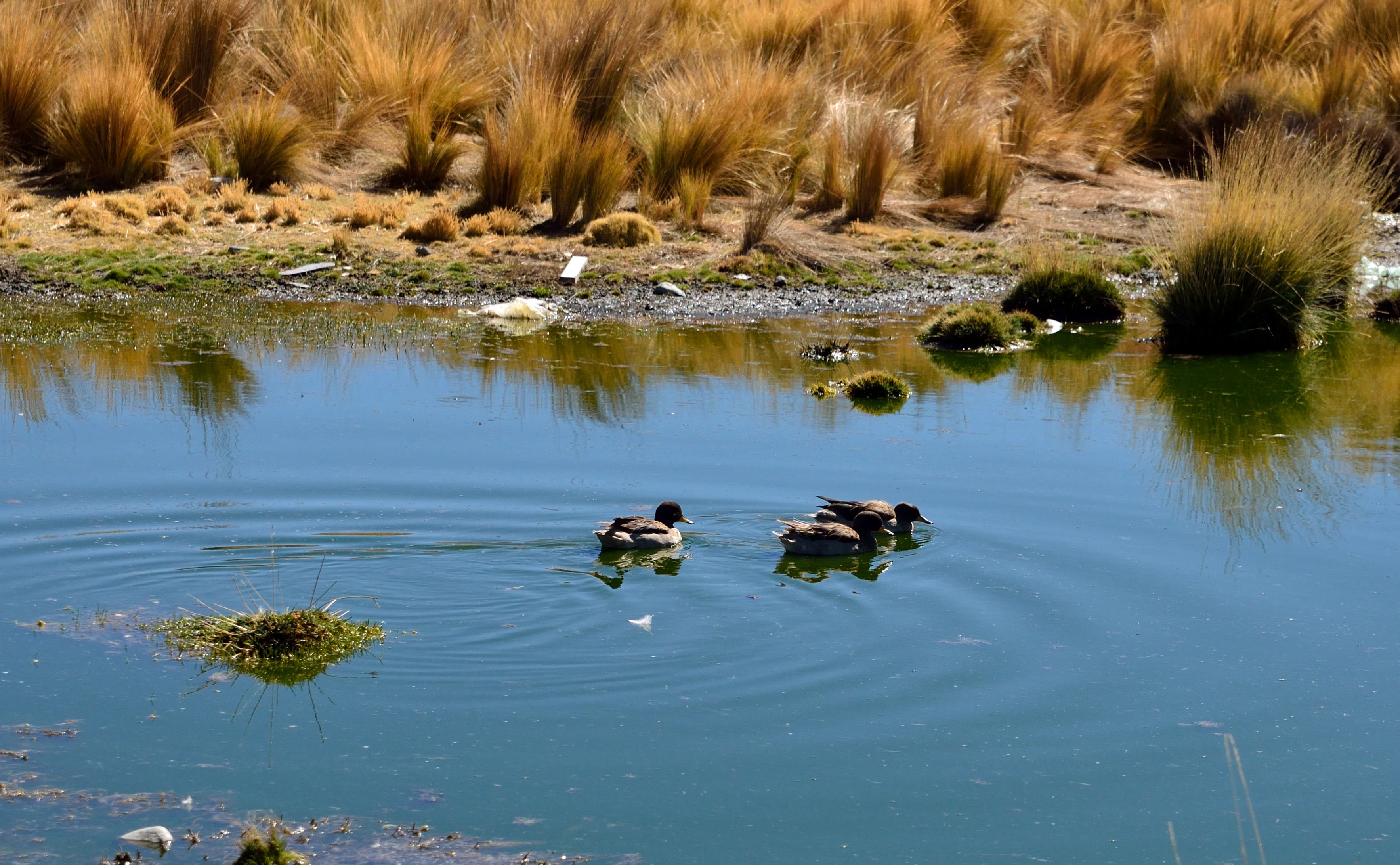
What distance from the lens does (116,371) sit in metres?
10.1

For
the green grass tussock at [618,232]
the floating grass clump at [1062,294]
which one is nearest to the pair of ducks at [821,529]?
the floating grass clump at [1062,294]

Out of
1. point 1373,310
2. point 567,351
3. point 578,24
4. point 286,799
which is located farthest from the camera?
point 578,24

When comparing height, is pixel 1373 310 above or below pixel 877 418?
above

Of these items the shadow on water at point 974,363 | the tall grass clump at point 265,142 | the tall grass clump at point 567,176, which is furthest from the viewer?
the tall grass clump at point 265,142

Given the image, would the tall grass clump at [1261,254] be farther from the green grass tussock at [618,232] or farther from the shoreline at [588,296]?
the green grass tussock at [618,232]

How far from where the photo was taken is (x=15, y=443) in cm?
813

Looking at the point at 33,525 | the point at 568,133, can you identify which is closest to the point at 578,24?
the point at 568,133

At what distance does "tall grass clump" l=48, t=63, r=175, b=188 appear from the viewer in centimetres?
1442

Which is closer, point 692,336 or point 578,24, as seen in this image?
point 692,336

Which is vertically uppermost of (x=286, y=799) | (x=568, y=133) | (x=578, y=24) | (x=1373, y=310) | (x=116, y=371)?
(x=578, y=24)

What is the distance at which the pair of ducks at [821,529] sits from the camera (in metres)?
6.54

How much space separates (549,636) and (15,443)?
12.9ft

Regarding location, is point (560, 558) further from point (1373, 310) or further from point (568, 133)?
point (1373, 310)

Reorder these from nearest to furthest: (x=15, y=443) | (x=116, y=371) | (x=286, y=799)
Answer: (x=286, y=799), (x=15, y=443), (x=116, y=371)
